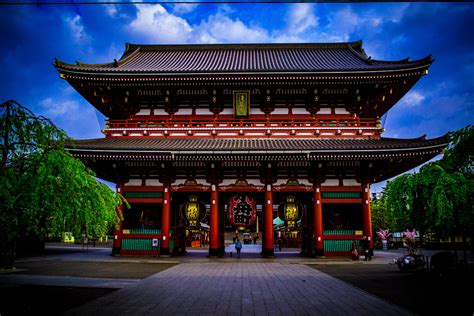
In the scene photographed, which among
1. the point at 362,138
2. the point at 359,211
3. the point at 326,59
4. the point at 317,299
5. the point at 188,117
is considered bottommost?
the point at 317,299

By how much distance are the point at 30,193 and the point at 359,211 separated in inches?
778

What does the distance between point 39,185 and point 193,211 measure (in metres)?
13.8

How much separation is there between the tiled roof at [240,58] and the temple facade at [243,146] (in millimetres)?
1176

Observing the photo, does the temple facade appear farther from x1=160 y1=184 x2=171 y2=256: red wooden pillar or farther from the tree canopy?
the tree canopy

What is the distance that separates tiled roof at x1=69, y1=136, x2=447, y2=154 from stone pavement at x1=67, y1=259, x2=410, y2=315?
769 cm

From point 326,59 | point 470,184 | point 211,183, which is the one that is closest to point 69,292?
point 211,183

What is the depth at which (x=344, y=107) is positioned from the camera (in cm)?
2238

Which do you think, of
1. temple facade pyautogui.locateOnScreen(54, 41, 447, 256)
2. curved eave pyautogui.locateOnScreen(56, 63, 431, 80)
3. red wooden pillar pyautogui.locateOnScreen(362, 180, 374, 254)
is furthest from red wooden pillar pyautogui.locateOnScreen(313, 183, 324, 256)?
curved eave pyautogui.locateOnScreen(56, 63, 431, 80)

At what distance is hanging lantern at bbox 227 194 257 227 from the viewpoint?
20.4 metres

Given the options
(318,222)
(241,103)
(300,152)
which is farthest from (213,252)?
→ (241,103)

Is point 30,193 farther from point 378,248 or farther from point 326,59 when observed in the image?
point 378,248

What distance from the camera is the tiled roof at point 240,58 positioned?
23391 mm

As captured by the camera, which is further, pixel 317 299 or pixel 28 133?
pixel 317 299

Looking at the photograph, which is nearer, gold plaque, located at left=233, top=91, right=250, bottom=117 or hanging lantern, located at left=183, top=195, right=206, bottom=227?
hanging lantern, located at left=183, top=195, right=206, bottom=227
